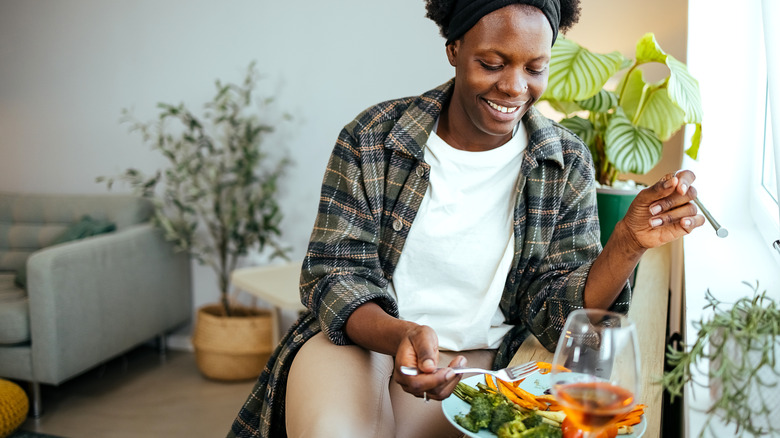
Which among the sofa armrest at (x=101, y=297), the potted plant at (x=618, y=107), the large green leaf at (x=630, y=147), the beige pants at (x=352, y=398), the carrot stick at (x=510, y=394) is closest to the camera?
the carrot stick at (x=510, y=394)

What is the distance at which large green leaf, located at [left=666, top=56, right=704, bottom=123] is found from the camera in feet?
4.91

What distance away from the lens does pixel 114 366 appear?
334cm

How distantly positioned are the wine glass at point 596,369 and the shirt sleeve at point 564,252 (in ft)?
1.81

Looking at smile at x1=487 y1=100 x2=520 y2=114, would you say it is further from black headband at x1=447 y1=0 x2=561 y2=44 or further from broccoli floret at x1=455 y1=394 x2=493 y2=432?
broccoli floret at x1=455 y1=394 x2=493 y2=432

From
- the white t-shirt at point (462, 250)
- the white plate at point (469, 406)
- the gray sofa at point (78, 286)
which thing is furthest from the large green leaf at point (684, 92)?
the gray sofa at point (78, 286)

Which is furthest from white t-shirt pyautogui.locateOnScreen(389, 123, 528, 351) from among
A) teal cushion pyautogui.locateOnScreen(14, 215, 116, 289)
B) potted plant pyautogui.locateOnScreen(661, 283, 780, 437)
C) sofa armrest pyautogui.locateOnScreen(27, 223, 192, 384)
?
teal cushion pyautogui.locateOnScreen(14, 215, 116, 289)

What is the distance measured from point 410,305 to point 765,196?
2.74 ft

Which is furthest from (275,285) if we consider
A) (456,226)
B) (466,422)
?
(466,422)

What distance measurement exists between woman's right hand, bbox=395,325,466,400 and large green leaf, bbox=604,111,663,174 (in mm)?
898

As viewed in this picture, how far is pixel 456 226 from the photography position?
1.35m

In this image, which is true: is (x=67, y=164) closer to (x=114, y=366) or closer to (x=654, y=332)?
(x=114, y=366)

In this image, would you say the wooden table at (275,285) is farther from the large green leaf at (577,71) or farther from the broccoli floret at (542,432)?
the broccoli floret at (542,432)

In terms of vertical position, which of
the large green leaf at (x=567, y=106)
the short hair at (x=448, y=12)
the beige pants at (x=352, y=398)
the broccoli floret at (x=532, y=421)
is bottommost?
the beige pants at (x=352, y=398)

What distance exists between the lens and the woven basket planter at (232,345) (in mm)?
3006
